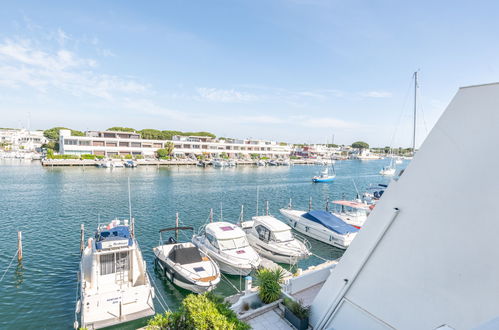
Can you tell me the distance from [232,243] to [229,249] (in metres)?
0.52

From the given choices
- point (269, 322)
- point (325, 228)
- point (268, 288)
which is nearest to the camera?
point (269, 322)

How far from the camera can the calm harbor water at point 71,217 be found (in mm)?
14991

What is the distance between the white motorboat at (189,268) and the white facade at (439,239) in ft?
30.7

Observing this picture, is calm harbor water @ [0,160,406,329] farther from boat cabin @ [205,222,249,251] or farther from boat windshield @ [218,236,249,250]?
boat cabin @ [205,222,249,251]

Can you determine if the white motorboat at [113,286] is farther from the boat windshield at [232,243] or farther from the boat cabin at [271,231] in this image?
the boat cabin at [271,231]

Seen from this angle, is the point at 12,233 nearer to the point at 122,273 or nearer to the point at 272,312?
the point at 122,273

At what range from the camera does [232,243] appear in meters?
18.9

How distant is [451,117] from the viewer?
6.25 meters

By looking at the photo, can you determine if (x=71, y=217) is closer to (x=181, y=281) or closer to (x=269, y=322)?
(x=181, y=281)

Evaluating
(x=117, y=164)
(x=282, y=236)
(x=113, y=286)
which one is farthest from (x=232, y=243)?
(x=117, y=164)

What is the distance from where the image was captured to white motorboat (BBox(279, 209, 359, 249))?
76.3 feet

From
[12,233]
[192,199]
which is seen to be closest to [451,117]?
[12,233]

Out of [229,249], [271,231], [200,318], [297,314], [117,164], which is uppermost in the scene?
[200,318]

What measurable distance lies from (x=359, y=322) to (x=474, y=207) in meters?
4.42
